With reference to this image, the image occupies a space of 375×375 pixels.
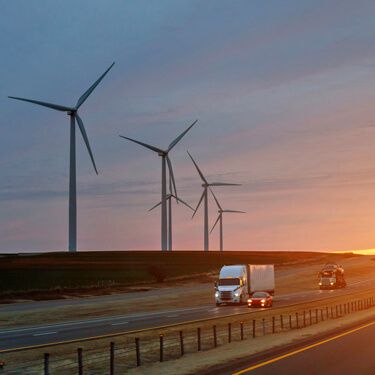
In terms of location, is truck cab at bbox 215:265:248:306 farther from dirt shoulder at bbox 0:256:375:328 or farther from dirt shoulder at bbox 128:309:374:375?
dirt shoulder at bbox 128:309:374:375

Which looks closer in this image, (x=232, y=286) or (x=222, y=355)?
(x=222, y=355)

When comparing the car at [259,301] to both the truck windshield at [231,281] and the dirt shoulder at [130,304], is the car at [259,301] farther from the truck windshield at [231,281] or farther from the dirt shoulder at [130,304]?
the dirt shoulder at [130,304]

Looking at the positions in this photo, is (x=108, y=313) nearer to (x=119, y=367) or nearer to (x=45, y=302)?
(x=45, y=302)

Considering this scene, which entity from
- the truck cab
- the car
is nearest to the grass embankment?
the truck cab

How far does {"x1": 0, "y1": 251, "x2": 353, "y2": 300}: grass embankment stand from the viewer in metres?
87.5

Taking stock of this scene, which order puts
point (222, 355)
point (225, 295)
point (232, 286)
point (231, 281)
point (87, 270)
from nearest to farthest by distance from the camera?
point (222, 355) < point (225, 295) < point (232, 286) < point (231, 281) < point (87, 270)

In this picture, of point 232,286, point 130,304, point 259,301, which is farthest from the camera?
point 130,304

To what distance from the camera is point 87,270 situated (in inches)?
4257

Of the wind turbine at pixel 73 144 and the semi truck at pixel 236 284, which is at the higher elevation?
the wind turbine at pixel 73 144

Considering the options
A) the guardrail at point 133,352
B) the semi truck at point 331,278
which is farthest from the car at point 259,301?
the semi truck at point 331,278

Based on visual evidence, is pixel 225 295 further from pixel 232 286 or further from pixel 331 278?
pixel 331 278

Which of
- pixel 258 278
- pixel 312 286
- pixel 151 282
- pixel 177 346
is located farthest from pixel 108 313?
pixel 312 286

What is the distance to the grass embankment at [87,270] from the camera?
87481 millimetres

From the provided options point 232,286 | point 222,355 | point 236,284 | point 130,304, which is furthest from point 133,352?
point 130,304
